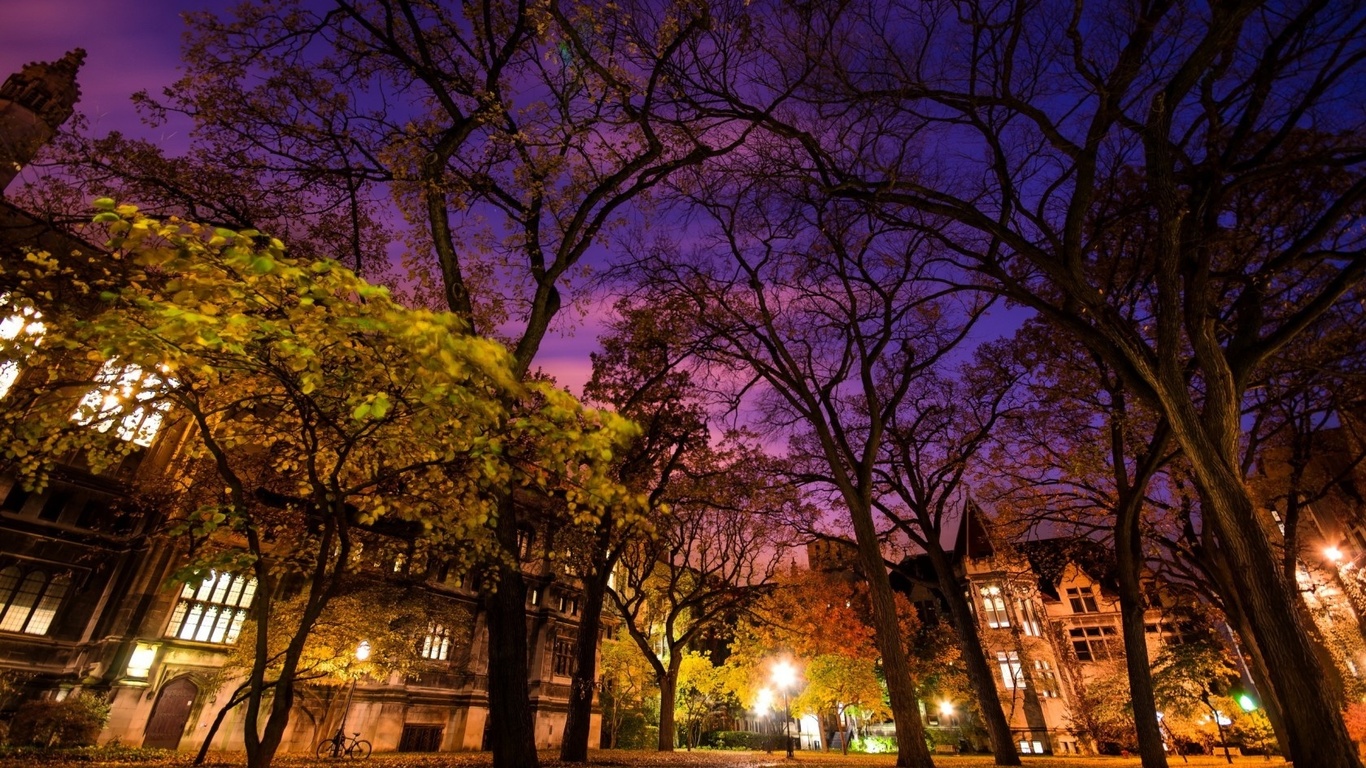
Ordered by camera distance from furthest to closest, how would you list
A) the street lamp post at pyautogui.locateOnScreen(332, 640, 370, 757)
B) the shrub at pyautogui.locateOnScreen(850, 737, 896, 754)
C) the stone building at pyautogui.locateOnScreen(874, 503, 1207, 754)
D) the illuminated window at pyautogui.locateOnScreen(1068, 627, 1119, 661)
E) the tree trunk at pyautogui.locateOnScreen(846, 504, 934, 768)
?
the illuminated window at pyautogui.locateOnScreen(1068, 627, 1119, 661) → the shrub at pyautogui.locateOnScreen(850, 737, 896, 754) → the stone building at pyautogui.locateOnScreen(874, 503, 1207, 754) → the street lamp post at pyautogui.locateOnScreen(332, 640, 370, 757) → the tree trunk at pyautogui.locateOnScreen(846, 504, 934, 768)

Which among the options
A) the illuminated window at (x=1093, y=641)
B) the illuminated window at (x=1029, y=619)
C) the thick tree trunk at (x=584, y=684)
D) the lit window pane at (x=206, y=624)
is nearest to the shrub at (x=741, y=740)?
the illuminated window at (x=1029, y=619)

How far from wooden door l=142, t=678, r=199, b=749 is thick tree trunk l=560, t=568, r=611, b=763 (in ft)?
50.5

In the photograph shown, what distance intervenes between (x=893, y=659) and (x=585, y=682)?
8247 millimetres

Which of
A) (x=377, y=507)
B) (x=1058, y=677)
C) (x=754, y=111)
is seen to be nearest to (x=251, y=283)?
(x=377, y=507)

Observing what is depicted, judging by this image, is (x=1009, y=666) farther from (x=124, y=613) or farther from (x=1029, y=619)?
(x=124, y=613)

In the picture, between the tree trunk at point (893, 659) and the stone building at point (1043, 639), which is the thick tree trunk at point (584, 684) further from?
the stone building at point (1043, 639)

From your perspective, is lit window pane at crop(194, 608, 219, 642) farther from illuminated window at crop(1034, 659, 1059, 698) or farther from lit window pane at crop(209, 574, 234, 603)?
illuminated window at crop(1034, 659, 1059, 698)

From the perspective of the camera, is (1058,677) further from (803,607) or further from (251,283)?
(251,283)

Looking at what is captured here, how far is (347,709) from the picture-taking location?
23.1 meters

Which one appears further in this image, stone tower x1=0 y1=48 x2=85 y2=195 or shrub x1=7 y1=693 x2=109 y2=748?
stone tower x1=0 y1=48 x2=85 y2=195

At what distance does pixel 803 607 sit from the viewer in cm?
3631

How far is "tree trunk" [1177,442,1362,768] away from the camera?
6.48 metres

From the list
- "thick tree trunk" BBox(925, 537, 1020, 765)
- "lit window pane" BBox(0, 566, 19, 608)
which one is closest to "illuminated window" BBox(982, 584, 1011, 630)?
"thick tree trunk" BBox(925, 537, 1020, 765)

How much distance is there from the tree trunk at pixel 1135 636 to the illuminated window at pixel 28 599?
3188cm
